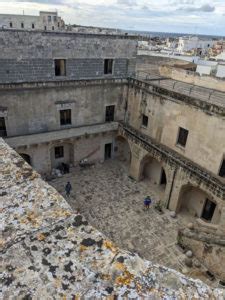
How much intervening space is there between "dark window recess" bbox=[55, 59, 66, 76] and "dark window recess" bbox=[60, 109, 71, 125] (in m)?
3.13

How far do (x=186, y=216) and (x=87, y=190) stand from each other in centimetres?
850

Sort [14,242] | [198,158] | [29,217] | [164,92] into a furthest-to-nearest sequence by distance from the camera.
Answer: [164,92], [198,158], [29,217], [14,242]

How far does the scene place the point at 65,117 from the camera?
21547 mm

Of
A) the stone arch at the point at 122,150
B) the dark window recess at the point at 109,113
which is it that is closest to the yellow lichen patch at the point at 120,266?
the dark window recess at the point at 109,113

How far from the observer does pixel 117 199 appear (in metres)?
20.3

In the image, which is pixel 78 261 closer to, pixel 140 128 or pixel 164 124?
pixel 164 124

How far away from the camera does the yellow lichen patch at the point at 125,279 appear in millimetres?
3025

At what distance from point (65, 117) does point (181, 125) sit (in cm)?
998

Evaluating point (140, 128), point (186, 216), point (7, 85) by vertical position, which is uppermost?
point (7, 85)

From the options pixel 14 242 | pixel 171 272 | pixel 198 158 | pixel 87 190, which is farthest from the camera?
pixel 87 190

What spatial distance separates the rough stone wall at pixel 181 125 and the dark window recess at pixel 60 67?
649 cm

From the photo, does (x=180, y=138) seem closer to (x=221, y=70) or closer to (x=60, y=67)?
(x=60, y=67)

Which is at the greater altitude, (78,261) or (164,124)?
(78,261)

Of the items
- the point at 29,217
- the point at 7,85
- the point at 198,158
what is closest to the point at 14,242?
the point at 29,217
